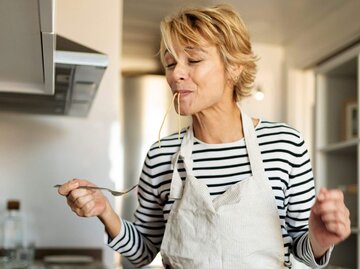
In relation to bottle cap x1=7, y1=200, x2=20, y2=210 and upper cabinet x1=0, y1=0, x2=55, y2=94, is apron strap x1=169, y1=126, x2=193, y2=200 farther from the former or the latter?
bottle cap x1=7, y1=200, x2=20, y2=210

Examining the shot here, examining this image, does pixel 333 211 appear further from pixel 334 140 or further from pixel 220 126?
pixel 334 140

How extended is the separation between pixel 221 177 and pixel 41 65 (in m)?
0.49

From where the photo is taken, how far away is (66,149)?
215 centimetres

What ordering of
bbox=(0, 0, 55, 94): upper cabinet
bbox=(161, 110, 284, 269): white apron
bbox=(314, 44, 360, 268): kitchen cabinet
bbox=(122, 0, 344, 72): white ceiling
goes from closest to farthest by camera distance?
bbox=(0, 0, 55, 94): upper cabinet, bbox=(161, 110, 284, 269): white apron, bbox=(122, 0, 344, 72): white ceiling, bbox=(314, 44, 360, 268): kitchen cabinet

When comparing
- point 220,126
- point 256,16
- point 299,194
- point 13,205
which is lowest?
point 13,205

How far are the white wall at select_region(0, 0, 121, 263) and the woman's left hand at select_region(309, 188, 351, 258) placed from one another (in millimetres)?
1290

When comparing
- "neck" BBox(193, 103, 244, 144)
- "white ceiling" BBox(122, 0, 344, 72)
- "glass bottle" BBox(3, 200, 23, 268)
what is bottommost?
"glass bottle" BBox(3, 200, 23, 268)

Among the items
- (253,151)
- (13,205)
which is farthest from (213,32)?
(13,205)

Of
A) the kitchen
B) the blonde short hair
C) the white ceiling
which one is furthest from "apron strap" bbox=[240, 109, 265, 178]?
the white ceiling

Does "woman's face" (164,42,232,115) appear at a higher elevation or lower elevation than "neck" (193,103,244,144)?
higher

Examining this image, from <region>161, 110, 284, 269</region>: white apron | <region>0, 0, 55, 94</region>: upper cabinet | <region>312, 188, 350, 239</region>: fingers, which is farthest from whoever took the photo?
<region>161, 110, 284, 269</region>: white apron

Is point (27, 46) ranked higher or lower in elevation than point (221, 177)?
higher

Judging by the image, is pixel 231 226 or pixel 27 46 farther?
pixel 27 46

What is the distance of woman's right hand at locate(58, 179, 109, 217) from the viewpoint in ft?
3.42
